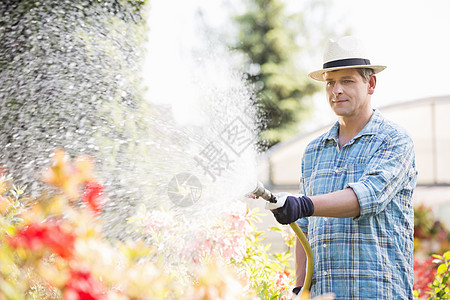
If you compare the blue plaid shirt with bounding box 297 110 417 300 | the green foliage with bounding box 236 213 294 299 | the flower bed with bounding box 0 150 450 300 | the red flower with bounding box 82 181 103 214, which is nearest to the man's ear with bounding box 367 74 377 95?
the blue plaid shirt with bounding box 297 110 417 300

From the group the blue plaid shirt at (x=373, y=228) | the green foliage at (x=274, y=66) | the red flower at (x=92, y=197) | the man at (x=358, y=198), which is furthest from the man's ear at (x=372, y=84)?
the green foliage at (x=274, y=66)

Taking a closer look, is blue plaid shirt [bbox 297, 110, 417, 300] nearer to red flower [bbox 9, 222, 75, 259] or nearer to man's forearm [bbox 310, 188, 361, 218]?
man's forearm [bbox 310, 188, 361, 218]

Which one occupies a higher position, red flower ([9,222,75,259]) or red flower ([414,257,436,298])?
red flower ([9,222,75,259])

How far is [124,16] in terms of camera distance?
407 cm

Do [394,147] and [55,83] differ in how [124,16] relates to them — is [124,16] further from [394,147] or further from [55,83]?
[394,147]

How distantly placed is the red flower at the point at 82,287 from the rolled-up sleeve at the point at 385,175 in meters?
1.12

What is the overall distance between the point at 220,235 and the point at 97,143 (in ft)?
4.26

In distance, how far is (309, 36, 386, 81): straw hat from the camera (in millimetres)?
1960

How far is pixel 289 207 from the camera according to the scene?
156 centimetres

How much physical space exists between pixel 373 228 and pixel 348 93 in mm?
520

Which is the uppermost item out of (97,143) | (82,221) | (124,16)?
(124,16)

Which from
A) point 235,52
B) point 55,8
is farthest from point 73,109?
point 235,52

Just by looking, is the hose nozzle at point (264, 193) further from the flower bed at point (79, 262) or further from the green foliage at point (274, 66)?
the green foliage at point (274, 66)

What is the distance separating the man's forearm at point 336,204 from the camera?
5.32 feet
